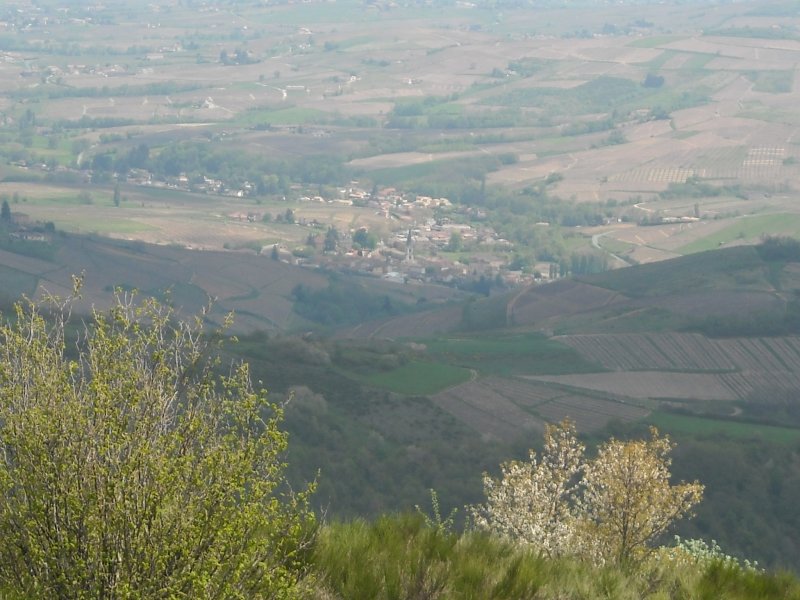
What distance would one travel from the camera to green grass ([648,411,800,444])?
61.8 metres

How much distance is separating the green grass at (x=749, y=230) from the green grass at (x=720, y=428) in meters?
64.2

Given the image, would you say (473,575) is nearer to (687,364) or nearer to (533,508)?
(533,508)

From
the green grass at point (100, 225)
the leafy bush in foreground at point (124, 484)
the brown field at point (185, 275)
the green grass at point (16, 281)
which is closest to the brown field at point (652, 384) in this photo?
the brown field at point (185, 275)

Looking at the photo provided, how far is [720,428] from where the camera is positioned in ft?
209

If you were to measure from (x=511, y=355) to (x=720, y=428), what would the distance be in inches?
792

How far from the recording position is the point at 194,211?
15300 cm

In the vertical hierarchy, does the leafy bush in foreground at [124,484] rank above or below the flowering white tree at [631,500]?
above

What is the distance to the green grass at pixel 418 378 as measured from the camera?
70312 mm

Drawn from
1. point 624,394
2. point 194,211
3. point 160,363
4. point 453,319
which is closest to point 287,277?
point 453,319

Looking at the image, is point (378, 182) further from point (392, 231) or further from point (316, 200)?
point (392, 231)

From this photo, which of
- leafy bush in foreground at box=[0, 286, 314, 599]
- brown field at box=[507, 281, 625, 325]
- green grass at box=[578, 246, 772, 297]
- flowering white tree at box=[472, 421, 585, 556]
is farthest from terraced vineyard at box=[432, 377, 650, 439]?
leafy bush in foreground at box=[0, 286, 314, 599]

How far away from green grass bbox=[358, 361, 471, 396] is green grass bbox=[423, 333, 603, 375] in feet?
8.21

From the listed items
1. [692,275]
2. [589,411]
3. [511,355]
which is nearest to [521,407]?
[589,411]

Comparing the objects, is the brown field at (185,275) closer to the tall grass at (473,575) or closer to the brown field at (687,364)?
the brown field at (687,364)
